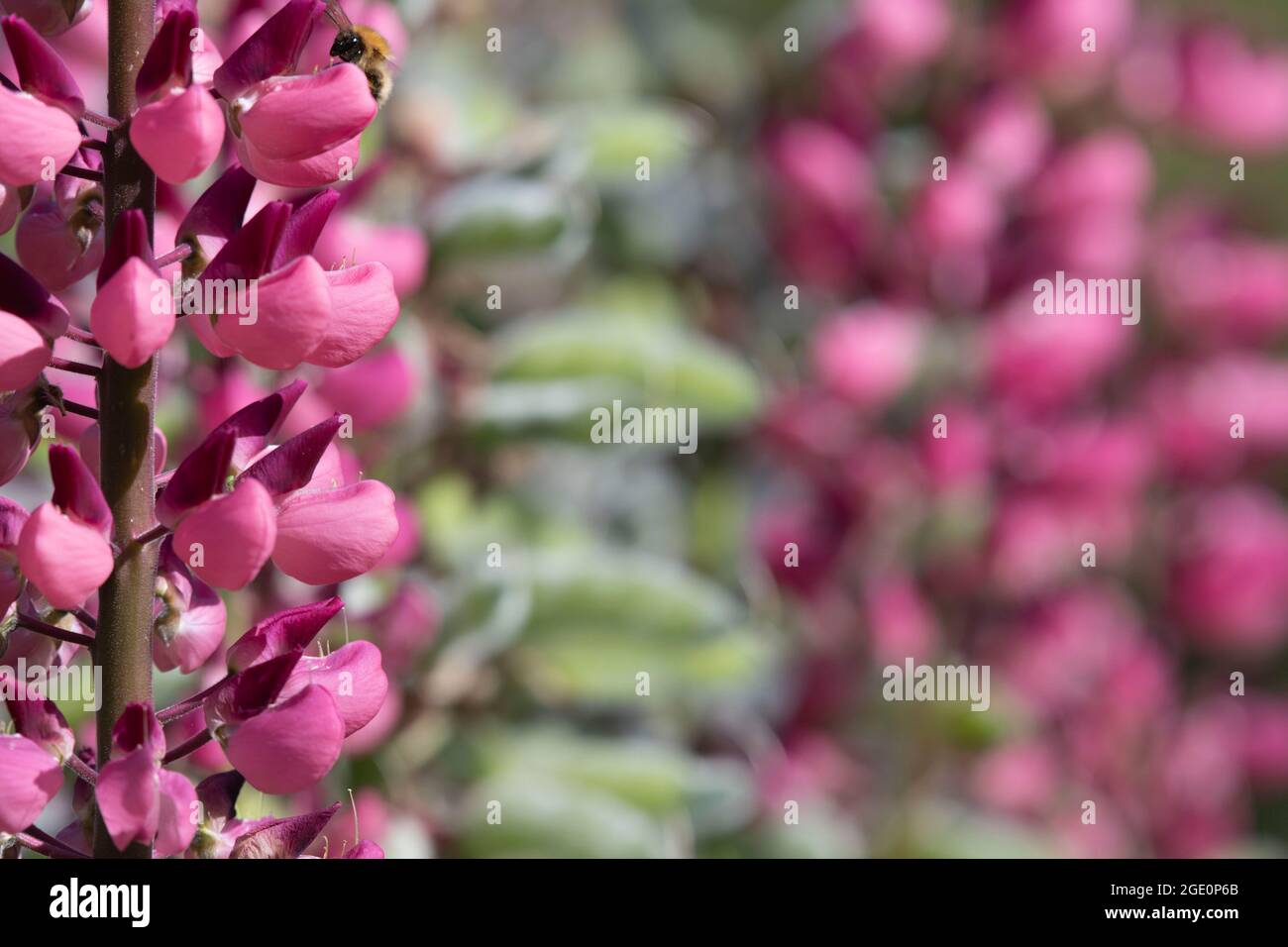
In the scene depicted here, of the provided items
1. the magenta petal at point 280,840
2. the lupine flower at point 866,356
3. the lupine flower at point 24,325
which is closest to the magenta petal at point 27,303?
the lupine flower at point 24,325

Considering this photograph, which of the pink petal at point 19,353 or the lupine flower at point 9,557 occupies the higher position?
the pink petal at point 19,353

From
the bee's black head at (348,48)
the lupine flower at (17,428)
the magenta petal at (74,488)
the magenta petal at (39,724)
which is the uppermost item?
the bee's black head at (348,48)

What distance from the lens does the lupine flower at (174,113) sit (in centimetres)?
26

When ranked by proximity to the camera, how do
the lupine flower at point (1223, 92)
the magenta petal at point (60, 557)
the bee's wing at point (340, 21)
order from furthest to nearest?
the lupine flower at point (1223, 92) → the bee's wing at point (340, 21) → the magenta petal at point (60, 557)

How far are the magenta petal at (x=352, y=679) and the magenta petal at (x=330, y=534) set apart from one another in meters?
0.02

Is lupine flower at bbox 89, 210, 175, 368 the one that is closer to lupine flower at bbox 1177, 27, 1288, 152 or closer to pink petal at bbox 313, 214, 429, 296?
pink petal at bbox 313, 214, 429, 296

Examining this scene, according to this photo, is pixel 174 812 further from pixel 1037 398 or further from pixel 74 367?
pixel 1037 398

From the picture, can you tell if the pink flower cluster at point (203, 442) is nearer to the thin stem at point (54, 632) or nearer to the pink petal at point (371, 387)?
the thin stem at point (54, 632)

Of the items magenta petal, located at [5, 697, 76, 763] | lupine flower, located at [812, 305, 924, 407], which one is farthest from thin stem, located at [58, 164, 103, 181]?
lupine flower, located at [812, 305, 924, 407]

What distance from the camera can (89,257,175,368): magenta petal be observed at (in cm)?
26

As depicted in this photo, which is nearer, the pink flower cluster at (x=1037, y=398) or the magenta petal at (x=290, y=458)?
the magenta petal at (x=290, y=458)

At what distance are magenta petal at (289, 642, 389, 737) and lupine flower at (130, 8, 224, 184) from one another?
10cm

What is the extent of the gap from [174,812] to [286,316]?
3.9 inches
